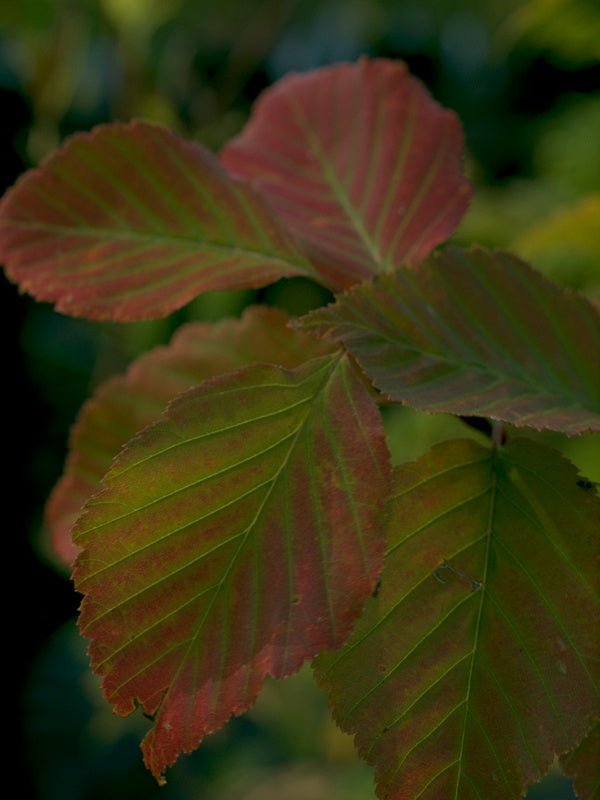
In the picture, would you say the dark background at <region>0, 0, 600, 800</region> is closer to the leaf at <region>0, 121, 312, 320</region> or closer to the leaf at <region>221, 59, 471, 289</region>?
the leaf at <region>221, 59, 471, 289</region>

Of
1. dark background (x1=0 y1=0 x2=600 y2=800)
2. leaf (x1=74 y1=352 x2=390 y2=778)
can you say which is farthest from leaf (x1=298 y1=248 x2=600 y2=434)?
dark background (x1=0 y1=0 x2=600 y2=800)

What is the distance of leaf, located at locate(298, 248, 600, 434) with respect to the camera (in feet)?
1.22

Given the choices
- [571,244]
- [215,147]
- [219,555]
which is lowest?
[215,147]

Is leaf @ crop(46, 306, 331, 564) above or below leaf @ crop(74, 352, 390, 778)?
below

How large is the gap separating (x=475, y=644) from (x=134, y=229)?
282mm

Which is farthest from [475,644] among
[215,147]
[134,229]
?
[215,147]

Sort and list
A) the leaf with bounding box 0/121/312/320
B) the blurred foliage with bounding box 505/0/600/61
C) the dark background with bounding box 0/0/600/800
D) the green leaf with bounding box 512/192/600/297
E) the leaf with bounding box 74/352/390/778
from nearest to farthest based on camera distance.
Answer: the leaf with bounding box 74/352/390/778
the leaf with bounding box 0/121/312/320
the green leaf with bounding box 512/192/600/297
the blurred foliage with bounding box 505/0/600/61
the dark background with bounding box 0/0/600/800

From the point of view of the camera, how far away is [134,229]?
499mm

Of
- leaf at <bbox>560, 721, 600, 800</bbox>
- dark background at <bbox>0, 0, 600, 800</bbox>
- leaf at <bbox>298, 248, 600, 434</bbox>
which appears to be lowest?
dark background at <bbox>0, 0, 600, 800</bbox>

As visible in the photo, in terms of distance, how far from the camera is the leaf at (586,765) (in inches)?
15.0

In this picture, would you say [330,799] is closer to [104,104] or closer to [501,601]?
[501,601]

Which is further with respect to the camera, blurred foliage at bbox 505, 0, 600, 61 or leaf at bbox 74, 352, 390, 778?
blurred foliage at bbox 505, 0, 600, 61

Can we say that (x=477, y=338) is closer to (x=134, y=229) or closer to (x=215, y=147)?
(x=134, y=229)

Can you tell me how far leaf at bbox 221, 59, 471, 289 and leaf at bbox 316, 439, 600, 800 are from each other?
15cm
